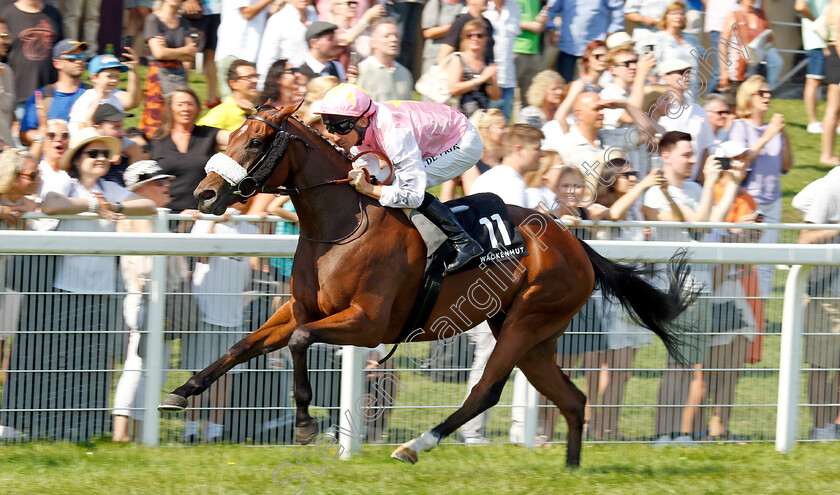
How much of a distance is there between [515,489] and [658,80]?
485 centimetres

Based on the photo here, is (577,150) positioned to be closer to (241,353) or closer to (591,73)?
(591,73)

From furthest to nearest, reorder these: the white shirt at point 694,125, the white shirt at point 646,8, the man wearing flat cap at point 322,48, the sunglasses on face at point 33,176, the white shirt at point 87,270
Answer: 1. the white shirt at point 646,8
2. the white shirt at point 694,125
3. the man wearing flat cap at point 322,48
4. the sunglasses on face at point 33,176
5. the white shirt at point 87,270

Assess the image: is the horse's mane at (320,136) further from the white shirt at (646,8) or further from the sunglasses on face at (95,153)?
the white shirt at (646,8)

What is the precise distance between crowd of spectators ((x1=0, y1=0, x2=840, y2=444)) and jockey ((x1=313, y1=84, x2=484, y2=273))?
912 mm

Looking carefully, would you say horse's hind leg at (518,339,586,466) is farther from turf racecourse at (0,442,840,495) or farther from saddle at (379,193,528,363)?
saddle at (379,193,528,363)

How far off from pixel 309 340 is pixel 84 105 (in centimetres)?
316

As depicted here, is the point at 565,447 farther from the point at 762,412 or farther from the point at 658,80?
the point at 658,80

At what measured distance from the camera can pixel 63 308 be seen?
16.6ft

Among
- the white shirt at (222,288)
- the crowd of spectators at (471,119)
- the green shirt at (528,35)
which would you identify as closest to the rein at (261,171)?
the white shirt at (222,288)

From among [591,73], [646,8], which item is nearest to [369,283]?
[591,73]

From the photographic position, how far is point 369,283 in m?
4.71

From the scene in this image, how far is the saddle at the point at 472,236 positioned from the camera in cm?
481

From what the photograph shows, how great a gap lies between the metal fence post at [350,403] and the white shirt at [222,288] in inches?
22.7

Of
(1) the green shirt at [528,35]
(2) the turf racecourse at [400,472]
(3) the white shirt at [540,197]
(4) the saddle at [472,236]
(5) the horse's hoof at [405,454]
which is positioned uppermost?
(1) the green shirt at [528,35]
